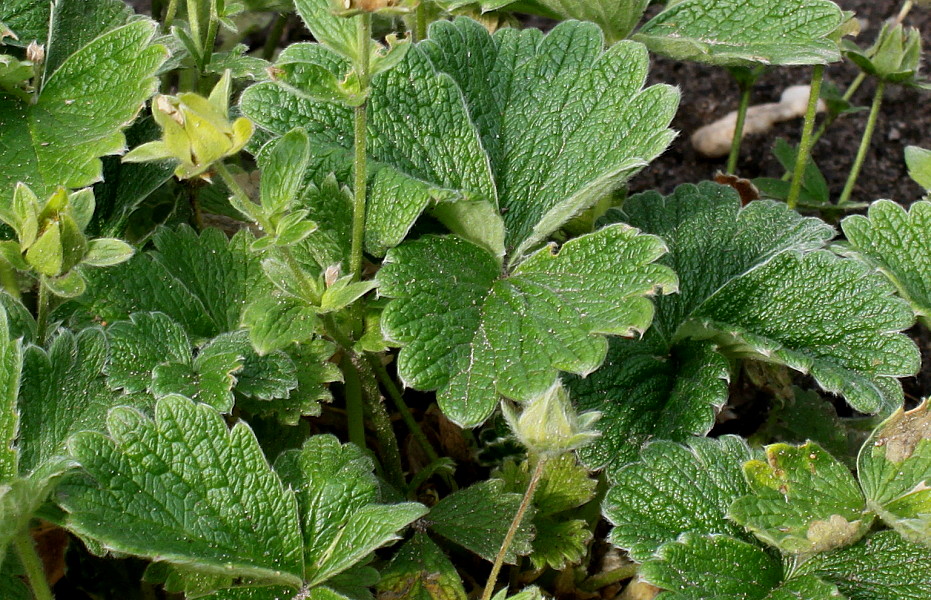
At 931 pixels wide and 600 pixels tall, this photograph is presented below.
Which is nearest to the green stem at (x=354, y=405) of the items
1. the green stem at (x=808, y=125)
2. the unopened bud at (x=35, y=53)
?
the unopened bud at (x=35, y=53)

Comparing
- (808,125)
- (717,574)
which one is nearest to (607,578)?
(717,574)

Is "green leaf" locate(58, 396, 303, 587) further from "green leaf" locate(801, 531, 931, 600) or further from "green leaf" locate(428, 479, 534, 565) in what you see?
"green leaf" locate(801, 531, 931, 600)

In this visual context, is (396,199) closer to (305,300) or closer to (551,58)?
(305,300)

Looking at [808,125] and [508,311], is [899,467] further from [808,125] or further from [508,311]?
[808,125]

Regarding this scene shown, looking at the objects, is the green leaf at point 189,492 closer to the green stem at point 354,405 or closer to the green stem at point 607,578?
A: the green stem at point 354,405

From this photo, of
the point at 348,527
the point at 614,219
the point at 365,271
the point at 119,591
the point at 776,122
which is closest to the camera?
the point at 348,527

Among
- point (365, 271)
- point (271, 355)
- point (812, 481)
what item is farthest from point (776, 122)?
point (271, 355)

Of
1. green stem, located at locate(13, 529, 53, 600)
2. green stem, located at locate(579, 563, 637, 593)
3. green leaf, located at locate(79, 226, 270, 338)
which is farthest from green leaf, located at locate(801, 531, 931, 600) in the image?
green stem, located at locate(13, 529, 53, 600)
